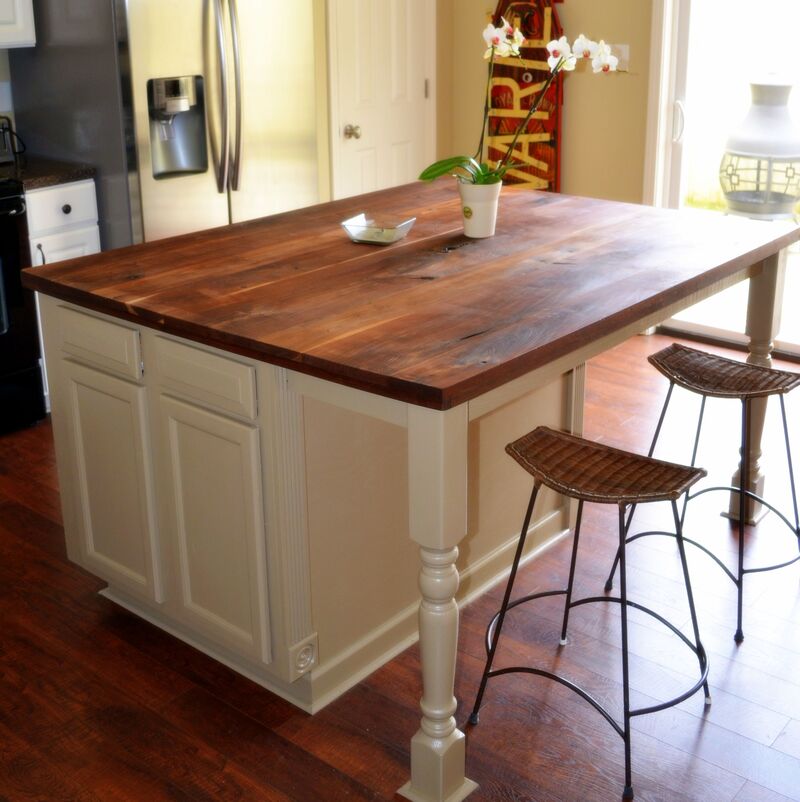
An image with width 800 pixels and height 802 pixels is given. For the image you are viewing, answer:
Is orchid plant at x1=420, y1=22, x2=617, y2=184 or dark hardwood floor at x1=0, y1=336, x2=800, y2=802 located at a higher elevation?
orchid plant at x1=420, y1=22, x2=617, y2=184

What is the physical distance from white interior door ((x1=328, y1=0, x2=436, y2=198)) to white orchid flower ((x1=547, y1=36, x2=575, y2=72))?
89.3 inches

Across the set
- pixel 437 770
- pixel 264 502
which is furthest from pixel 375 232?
pixel 437 770

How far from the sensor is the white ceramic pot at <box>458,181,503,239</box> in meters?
2.86

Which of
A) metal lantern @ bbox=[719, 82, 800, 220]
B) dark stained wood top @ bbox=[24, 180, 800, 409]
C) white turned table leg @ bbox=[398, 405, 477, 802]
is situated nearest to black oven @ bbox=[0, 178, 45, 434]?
dark stained wood top @ bbox=[24, 180, 800, 409]

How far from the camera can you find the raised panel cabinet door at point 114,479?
8.46ft

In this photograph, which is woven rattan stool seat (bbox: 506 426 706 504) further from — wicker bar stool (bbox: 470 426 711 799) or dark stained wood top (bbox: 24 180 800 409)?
dark stained wood top (bbox: 24 180 800 409)

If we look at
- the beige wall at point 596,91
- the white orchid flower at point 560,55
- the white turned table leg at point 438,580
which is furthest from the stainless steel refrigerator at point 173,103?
the white turned table leg at point 438,580

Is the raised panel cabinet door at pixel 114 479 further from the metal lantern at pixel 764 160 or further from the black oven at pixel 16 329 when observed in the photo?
the metal lantern at pixel 764 160

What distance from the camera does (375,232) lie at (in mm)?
2898

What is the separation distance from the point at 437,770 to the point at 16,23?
3.27 m

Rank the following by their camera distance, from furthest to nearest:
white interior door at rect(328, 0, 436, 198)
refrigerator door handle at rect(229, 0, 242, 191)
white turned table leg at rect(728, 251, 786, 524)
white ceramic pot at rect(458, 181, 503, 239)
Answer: white interior door at rect(328, 0, 436, 198)
refrigerator door handle at rect(229, 0, 242, 191)
white turned table leg at rect(728, 251, 786, 524)
white ceramic pot at rect(458, 181, 503, 239)

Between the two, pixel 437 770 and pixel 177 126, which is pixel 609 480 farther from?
pixel 177 126

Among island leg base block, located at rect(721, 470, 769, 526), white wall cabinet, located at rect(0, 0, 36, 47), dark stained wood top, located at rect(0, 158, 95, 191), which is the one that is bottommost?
island leg base block, located at rect(721, 470, 769, 526)

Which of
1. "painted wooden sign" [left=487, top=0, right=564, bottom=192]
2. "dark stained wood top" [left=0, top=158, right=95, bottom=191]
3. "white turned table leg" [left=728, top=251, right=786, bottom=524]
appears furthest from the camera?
"painted wooden sign" [left=487, top=0, right=564, bottom=192]
